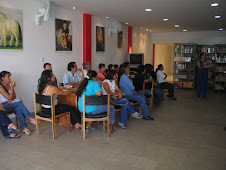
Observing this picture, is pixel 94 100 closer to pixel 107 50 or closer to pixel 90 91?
pixel 90 91

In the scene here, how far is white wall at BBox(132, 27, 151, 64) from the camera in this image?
1166 centimetres

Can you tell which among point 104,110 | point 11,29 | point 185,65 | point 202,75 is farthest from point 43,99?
point 185,65

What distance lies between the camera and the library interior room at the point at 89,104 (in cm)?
363

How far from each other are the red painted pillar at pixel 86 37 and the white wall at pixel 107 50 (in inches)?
13.9

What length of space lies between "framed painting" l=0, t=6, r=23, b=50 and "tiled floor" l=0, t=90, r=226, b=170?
73.0 inches

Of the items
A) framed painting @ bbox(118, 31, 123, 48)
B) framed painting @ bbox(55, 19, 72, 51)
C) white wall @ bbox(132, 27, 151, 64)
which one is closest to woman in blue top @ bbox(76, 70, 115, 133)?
framed painting @ bbox(55, 19, 72, 51)

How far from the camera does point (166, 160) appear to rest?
11.4 ft

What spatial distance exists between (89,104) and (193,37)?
10272 millimetres

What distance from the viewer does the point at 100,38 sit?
8.55 metres

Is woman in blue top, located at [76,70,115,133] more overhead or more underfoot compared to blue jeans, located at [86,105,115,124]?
more overhead

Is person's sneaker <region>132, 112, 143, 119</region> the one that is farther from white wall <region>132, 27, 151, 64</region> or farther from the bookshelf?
white wall <region>132, 27, 151, 64</region>

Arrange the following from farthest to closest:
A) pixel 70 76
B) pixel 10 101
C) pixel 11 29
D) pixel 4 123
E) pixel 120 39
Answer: pixel 120 39 < pixel 70 76 < pixel 11 29 < pixel 10 101 < pixel 4 123

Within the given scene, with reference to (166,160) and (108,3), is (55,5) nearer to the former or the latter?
(108,3)

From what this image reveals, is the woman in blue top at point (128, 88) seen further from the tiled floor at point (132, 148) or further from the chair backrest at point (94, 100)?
the chair backrest at point (94, 100)
